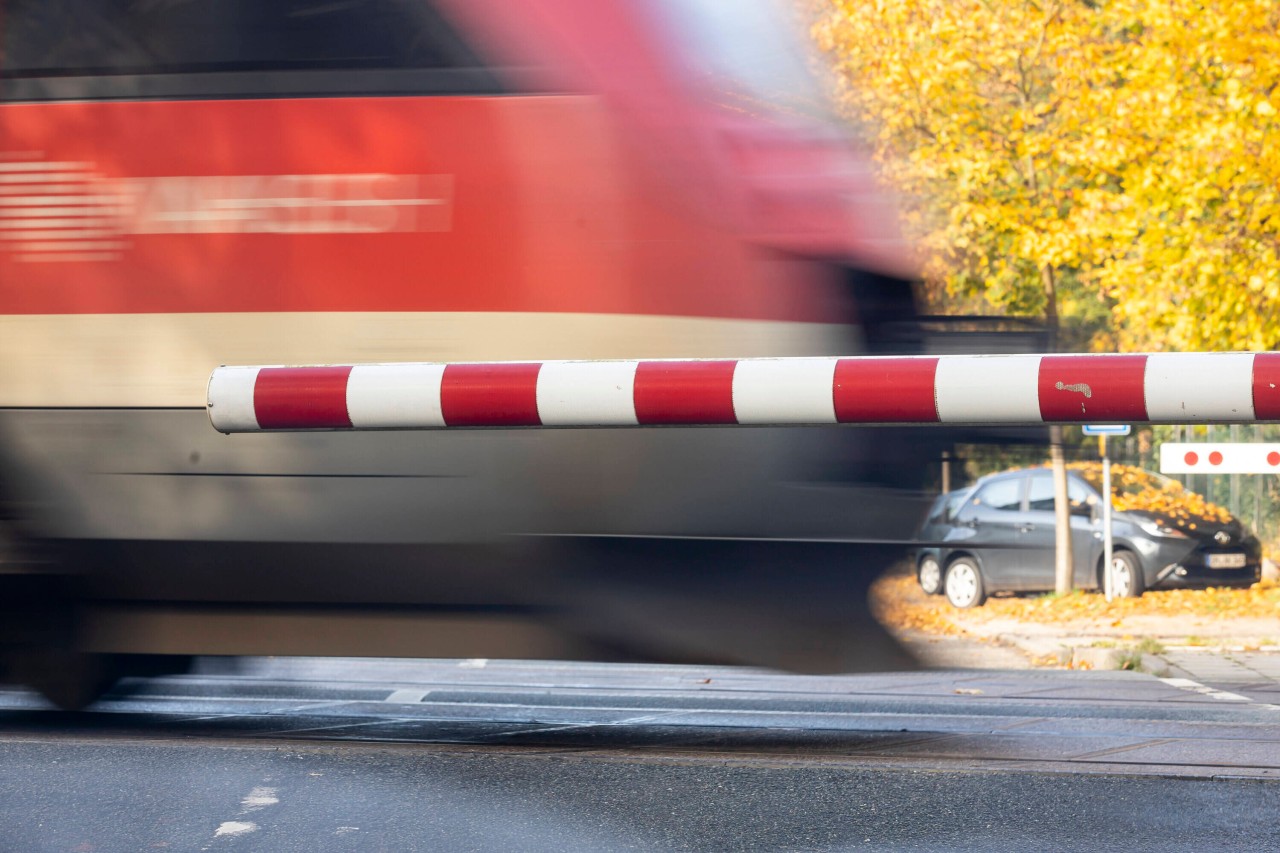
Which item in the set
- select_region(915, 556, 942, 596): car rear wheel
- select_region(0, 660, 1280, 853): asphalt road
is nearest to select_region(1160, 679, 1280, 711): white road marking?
select_region(0, 660, 1280, 853): asphalt road

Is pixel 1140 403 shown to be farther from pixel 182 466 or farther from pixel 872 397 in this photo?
pixel 182 466

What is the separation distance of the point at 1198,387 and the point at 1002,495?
1.98 m

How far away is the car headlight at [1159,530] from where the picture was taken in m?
12.7

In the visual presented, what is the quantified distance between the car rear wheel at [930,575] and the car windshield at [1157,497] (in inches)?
211

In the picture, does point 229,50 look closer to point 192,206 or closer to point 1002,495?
point 192,206

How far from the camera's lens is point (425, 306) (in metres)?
4.92

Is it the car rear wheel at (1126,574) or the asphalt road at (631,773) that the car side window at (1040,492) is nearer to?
the asphalt road at (631,773)

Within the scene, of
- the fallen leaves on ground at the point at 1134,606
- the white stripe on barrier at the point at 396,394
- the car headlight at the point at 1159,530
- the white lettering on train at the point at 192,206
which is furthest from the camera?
the car headlight at the point at 1159,530

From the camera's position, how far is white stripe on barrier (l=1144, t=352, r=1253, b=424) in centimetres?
459

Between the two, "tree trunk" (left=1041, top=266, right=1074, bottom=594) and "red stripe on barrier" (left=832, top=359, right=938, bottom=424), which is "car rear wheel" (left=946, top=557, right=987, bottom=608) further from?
"red stripe on barrier" (left=832, top=359, right=938, bottom=424)

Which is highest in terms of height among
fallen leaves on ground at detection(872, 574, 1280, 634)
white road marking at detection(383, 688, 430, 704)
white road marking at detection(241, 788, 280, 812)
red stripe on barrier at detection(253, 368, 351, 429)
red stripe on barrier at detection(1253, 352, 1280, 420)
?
red stripe on barrier at detection(253, 368, 351, 429)

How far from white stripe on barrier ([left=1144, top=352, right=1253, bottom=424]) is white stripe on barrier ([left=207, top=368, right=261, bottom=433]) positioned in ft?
8.91

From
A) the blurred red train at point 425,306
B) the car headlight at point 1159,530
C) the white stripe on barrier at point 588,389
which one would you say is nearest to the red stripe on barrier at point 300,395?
the blurred red train at point 425,306

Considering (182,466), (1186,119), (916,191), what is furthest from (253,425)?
(1186,119)
